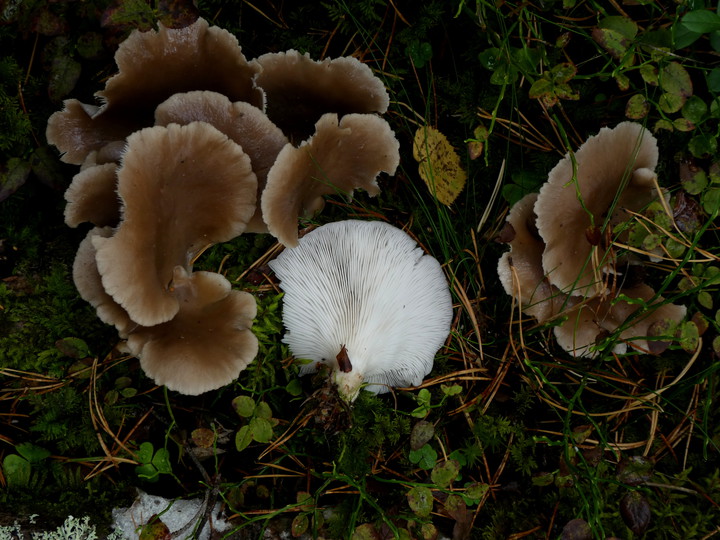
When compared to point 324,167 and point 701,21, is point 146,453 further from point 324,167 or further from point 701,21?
point 701,21

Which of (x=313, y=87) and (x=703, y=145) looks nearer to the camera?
(x=313, y=87)

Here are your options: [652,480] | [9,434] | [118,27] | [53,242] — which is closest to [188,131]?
[118,27]

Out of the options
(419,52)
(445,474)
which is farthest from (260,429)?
(419,52)

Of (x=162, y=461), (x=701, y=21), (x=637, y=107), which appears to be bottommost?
(x=162, y=461)

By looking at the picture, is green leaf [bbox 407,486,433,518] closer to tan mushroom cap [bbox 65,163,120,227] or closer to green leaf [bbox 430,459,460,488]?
green leaf [bbox 430,459,460,488]

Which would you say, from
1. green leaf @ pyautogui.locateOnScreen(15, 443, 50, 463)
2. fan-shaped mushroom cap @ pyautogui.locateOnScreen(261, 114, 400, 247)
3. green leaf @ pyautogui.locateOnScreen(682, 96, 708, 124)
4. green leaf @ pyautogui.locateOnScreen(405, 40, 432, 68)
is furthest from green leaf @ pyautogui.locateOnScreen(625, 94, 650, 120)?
green leaf @ pyautogui.locateOnScreen(15, 443, 50, 463)

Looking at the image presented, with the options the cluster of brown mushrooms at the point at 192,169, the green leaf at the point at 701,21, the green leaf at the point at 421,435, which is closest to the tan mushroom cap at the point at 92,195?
the cluster of brown mushrooms at the point at 192,169
